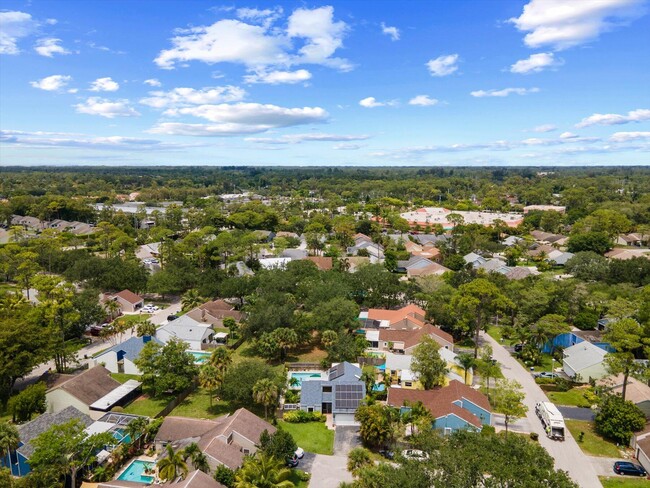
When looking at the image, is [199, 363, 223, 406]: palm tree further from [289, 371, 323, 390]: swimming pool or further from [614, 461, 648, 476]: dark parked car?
[614, 461, 648, 476]: dark parked car

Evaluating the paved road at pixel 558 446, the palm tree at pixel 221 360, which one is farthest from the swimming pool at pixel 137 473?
the paved road at pixel 558 446

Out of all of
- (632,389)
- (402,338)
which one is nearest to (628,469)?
(632,389)

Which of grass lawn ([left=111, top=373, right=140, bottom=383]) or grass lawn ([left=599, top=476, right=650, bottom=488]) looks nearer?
grass lawn ([left=599, top=476, right=650, bottom=488])

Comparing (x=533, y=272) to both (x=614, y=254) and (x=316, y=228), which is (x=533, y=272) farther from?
(x=316, y=228)

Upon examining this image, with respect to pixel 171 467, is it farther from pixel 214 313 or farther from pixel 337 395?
pixel 214 313

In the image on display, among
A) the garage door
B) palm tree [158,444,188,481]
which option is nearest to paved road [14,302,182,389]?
palm tree [158,444,188,481]
